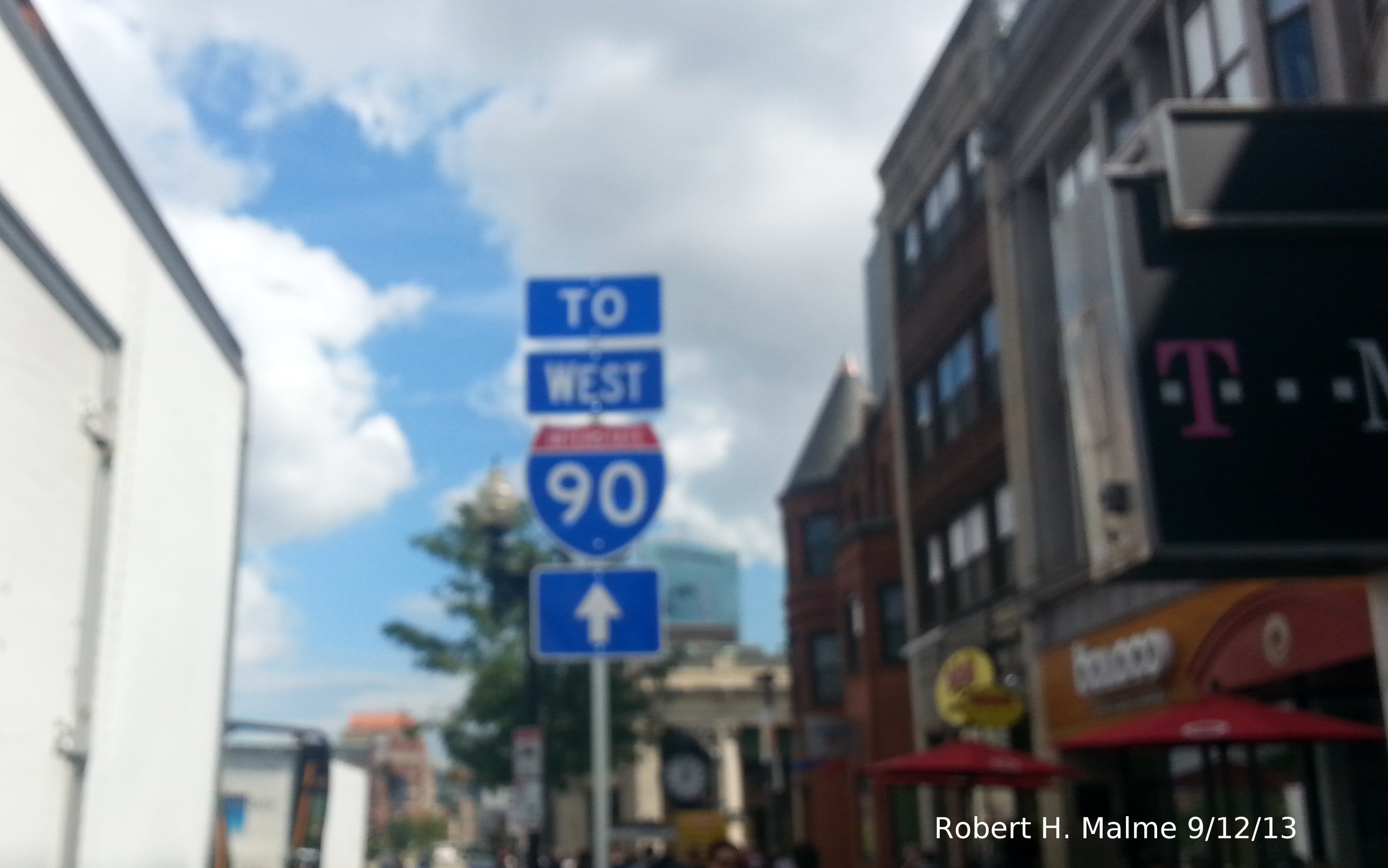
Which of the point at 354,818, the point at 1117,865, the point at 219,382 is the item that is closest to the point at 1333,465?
the point at 219,382

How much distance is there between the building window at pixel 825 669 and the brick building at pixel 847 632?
0.04 metres

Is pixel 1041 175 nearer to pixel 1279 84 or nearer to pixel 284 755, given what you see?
pixel 1279 84

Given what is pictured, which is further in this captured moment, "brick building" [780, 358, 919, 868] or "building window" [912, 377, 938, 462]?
"brick building" [780, 358, 919, 868]

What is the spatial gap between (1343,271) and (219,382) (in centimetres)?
466

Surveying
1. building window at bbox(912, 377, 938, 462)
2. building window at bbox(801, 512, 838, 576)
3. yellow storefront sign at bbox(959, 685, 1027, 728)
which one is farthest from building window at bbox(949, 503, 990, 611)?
building window at bbox(801, 512, 838, 576)

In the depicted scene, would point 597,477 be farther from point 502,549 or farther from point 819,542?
point 819,542

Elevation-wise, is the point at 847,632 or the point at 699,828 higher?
the point at 847,632

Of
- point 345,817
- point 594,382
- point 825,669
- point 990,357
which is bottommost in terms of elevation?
point 345,817

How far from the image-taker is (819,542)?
147 ft

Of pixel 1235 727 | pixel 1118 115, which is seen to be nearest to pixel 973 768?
pixel 1235 727

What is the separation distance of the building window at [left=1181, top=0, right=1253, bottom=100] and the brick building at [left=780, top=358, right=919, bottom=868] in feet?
54.4

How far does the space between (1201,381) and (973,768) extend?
11689 mm

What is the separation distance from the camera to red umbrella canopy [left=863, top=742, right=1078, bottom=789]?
52.9 feet

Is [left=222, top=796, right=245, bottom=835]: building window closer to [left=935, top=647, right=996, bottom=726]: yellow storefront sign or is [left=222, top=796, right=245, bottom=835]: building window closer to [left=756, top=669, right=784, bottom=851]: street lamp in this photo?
[left=935, top=647, right=996, bottom=726]: yellow storefront sign
